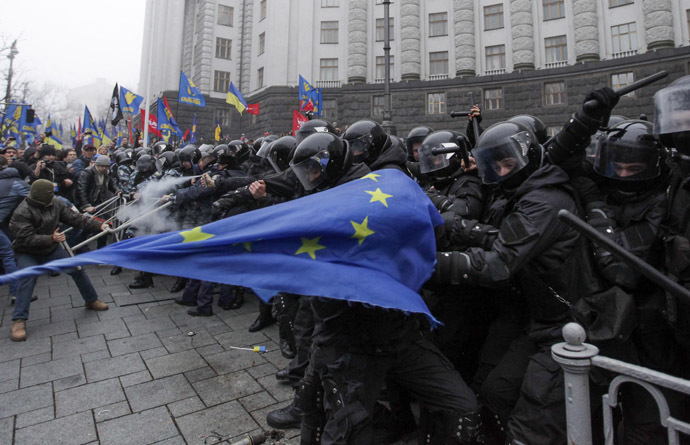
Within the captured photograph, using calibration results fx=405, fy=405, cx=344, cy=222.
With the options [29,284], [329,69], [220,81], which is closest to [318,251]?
[29,284]

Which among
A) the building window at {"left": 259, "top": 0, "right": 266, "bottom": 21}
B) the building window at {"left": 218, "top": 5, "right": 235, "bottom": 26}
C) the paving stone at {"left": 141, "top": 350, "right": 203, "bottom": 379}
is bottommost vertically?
the paving stone at {"left": 141, "top": 350, "right": 203, "bottom": 379}

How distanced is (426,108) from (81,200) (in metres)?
22.0

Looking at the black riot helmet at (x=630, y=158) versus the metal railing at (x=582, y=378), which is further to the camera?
the black riot helmet at (x=630, y=158)

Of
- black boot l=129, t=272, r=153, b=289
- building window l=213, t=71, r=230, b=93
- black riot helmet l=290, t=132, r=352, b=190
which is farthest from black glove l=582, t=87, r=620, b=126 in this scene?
building window l=213, t=71, r=230, b=93

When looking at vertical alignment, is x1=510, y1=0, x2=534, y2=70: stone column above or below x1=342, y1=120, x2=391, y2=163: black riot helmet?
above

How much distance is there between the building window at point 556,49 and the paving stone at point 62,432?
28.4m

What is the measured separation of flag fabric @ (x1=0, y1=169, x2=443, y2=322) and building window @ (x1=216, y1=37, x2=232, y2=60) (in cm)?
3797

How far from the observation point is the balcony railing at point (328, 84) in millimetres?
28984

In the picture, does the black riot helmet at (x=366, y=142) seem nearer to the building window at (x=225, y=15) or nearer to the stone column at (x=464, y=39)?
the stone column at (x=464, y=39)

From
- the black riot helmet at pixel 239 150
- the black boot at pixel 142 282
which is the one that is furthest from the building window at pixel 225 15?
the black boot at pixel 142 282

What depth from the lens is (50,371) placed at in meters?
4.03

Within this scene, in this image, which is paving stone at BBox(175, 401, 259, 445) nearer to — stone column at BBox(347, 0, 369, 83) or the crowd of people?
the crowd of people

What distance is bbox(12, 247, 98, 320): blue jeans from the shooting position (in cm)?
497

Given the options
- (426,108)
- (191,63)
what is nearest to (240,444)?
(426,108)
